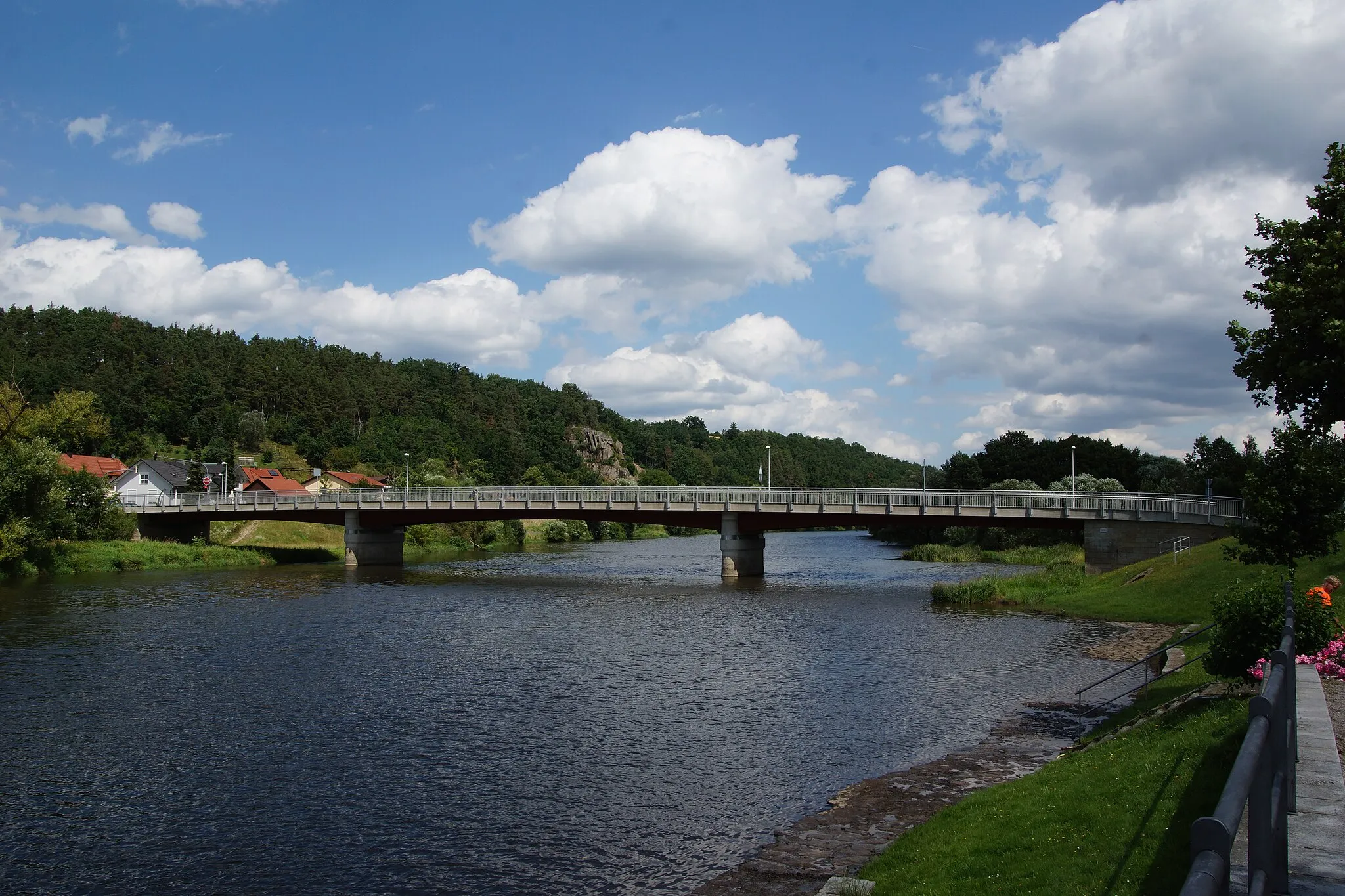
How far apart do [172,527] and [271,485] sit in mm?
33725

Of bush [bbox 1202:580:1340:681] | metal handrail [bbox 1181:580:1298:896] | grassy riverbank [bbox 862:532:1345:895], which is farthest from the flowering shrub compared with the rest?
metal handrail [bbox 1181:580:1298:896]

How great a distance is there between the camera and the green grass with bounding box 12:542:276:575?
69375mm

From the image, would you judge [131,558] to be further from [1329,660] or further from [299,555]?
[1329,660]

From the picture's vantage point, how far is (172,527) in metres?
93.0

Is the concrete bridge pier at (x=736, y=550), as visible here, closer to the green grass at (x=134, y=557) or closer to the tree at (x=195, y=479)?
the green grass at (x=134, y=557)

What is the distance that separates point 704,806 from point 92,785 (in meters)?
13.0

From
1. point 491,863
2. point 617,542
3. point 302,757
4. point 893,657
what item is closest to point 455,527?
point 617,542

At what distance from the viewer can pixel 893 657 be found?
1387 inches

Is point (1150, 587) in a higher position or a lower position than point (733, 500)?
lower

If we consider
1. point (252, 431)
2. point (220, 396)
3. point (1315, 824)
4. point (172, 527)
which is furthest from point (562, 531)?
point (1315, 824)

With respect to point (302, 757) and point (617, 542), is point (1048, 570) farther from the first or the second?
point (617, 542)

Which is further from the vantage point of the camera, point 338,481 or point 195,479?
point 338,481

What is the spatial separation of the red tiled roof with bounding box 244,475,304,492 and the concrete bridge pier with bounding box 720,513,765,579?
237 feet

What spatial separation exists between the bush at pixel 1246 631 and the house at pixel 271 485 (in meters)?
120
